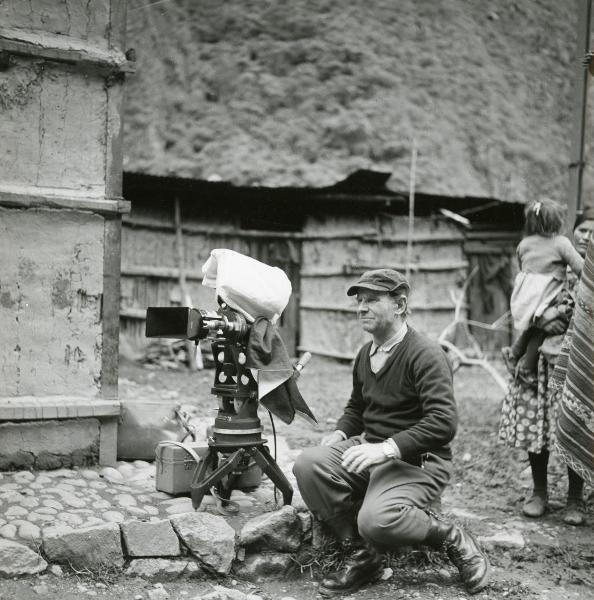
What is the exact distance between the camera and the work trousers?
3113 millimetres

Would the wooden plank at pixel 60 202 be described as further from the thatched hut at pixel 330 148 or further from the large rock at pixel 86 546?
the thatched hut at pixel 330 148

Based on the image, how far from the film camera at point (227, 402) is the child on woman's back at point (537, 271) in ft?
5.63

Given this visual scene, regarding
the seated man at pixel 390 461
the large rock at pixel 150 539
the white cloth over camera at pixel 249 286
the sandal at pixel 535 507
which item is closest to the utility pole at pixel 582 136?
the sandal at pixel 535 507

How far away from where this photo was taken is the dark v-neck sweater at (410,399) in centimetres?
318

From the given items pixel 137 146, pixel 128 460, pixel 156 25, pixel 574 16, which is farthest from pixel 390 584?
pixel 574 16

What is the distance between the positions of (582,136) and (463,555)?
392 centimetres

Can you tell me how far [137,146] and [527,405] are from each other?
751cm

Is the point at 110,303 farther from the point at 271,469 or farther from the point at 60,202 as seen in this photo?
the point at 271,469

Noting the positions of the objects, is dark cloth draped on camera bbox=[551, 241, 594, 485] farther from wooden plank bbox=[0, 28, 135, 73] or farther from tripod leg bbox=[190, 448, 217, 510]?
wooden plank bbox=[0, 28, 135, 73]

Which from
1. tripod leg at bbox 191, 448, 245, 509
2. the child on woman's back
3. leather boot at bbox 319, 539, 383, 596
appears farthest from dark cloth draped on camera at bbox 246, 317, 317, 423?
the child on woman's back

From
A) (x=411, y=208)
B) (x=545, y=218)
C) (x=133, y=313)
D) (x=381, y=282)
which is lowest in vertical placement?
(x=133, y=313)

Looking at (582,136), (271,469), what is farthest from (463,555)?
(582,136)

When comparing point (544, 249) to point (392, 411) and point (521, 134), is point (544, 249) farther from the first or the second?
point (521, 134)

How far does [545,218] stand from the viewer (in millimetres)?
4141
